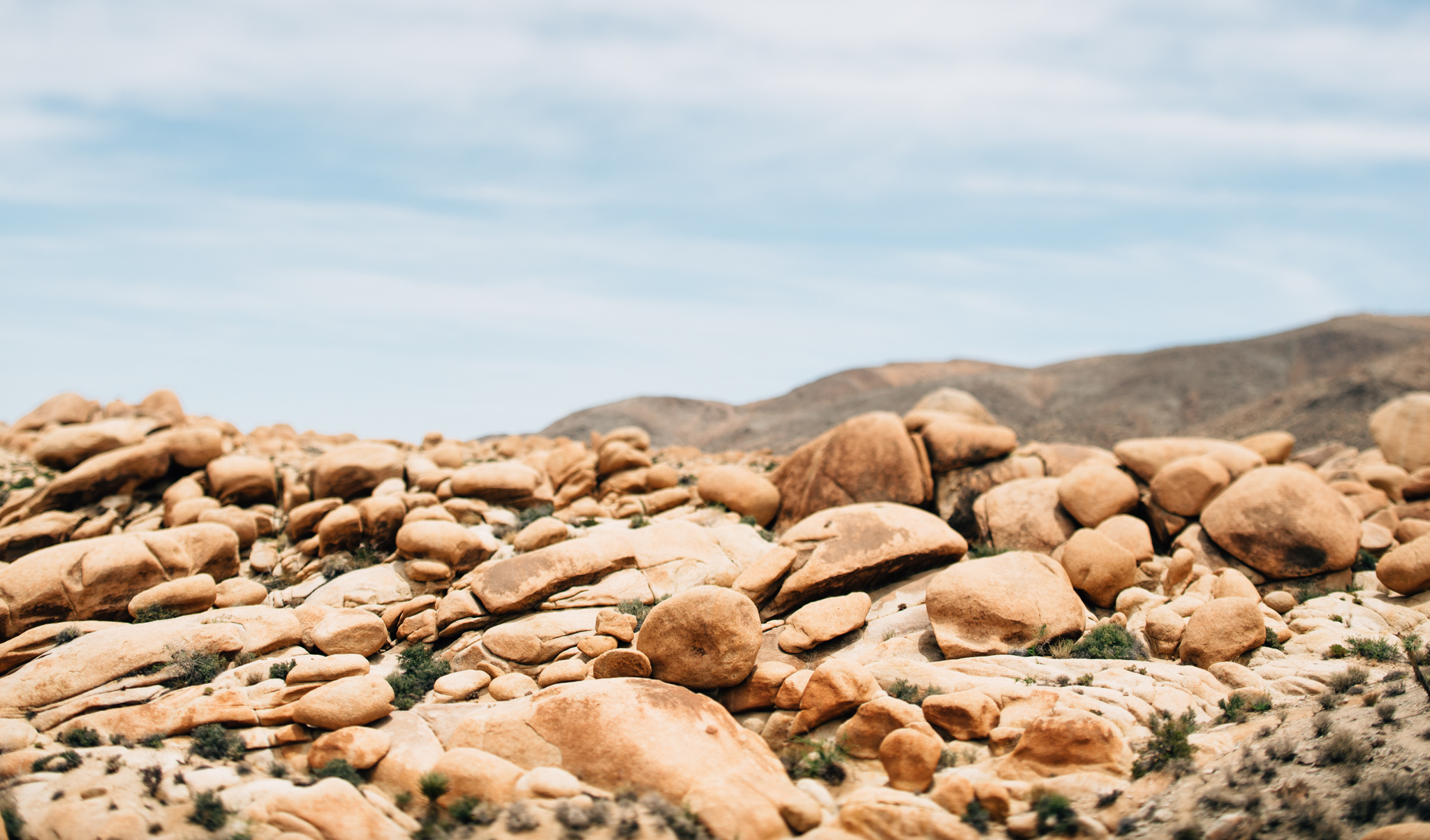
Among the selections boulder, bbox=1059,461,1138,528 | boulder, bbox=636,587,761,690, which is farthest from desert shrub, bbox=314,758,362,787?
boulder, bbox=1059,461,1138,528

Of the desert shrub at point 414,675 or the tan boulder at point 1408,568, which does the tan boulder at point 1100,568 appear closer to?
the tan boulder at point 1408,568

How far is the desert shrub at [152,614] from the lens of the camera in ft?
63.9

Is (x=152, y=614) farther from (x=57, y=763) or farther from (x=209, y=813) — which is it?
(x=209, y=813)

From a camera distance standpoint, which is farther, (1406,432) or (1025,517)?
(1406,432)

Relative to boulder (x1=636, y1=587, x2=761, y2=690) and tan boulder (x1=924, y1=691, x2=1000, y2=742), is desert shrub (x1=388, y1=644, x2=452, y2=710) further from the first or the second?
tan boulder (x1=924, y1=691, x2=1000, y2=742)

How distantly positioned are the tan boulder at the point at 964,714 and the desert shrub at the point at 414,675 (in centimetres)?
1025

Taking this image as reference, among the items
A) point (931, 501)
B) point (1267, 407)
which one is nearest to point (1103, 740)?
point (931, 501)

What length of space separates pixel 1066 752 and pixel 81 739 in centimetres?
1674

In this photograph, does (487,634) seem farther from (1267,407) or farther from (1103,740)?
(1267,407)

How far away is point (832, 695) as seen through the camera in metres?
14.8

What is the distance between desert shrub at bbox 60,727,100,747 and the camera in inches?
553

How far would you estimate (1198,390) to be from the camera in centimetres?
9188

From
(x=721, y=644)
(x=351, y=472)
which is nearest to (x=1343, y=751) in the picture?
(x=721, y=644)

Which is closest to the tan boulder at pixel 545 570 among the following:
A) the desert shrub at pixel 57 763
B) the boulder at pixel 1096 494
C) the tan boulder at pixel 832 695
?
the tan boulder at pixel 832 695
